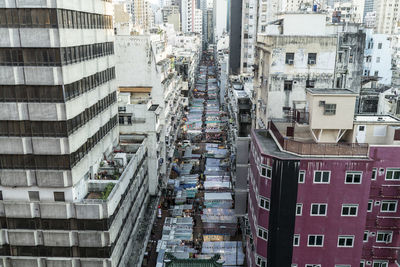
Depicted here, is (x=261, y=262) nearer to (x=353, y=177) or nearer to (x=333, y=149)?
(x=353, y=177)

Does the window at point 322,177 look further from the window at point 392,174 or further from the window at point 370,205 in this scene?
the window at point 392,174

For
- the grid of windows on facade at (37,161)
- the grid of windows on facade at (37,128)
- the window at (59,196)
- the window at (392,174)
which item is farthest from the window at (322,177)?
the window at (59,196)

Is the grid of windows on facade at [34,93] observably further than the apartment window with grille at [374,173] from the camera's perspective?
No

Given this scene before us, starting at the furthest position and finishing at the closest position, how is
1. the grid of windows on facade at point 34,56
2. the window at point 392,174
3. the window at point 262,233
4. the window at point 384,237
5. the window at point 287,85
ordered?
1. the window at point 287,85
2. the window at point 384,237
3. the window at point 262,233
4. the window at point 392,174
5. the grid of windows on facade at point 34,56

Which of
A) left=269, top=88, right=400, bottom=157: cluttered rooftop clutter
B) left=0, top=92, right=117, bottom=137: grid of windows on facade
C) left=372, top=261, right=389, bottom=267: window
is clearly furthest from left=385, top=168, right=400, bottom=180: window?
left=0, top=92, right=117, bottom=137: grid of windows on facade

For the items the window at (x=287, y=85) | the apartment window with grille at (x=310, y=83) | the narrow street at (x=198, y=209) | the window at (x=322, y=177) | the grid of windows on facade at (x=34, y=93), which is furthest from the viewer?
the narrow street at (x=198, y=209)

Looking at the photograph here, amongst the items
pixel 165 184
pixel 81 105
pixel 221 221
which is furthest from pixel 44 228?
pixel 165 184

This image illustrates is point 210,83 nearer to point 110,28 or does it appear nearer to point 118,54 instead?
point 118,54
